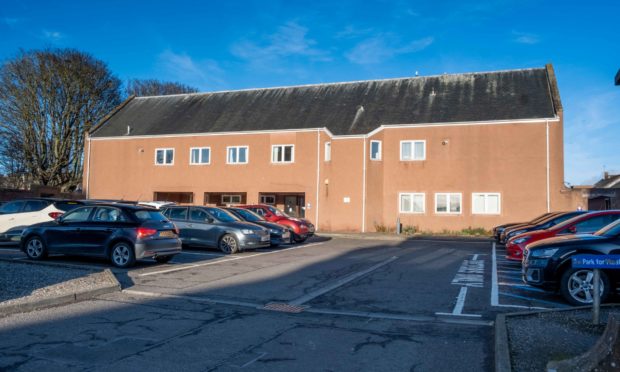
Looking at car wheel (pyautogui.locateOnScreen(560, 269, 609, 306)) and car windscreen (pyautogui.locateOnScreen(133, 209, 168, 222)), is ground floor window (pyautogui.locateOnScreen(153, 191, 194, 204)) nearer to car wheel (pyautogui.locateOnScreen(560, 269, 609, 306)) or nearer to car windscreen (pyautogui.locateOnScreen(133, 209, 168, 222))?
car windscreen (pyautogui.locateOnScreen(133, 209, 168, 222))

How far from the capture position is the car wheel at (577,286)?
8828 millimetres

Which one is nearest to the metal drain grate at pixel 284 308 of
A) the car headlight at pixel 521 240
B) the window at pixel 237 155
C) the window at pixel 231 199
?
the car headlight at pixel 521 240

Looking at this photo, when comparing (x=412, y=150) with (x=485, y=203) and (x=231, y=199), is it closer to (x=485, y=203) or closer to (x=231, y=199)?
(x=485, y=203)

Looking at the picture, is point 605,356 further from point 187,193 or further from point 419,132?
point 187,193

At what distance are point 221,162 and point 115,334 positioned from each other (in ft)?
88.3

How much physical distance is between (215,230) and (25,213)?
21.0ft

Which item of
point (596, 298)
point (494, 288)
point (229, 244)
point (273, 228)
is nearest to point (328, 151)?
point (273, 228)

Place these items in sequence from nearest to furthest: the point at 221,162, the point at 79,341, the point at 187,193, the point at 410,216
Result: the point at 79,341, the point at 410,216, the point at 221,162, the point at 187,193

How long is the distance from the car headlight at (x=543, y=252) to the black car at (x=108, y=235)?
8.54 meters

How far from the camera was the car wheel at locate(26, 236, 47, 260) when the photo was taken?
1335 cm

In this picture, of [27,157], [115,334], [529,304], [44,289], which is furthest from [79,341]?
[27,157]

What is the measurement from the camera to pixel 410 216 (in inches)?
1192

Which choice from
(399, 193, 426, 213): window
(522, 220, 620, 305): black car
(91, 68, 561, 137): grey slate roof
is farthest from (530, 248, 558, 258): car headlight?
(91, 68, 561, 137): grey slate roof

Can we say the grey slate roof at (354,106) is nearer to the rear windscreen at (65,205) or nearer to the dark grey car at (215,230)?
the dark grey car at (215,230)
